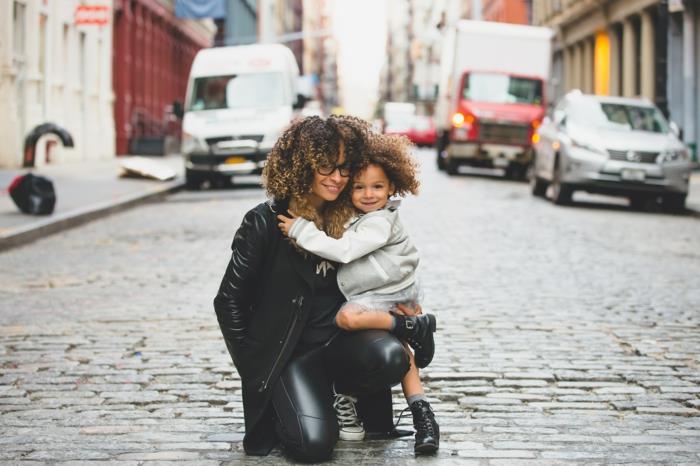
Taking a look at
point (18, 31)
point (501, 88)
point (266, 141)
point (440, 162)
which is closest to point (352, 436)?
point (266, 141)

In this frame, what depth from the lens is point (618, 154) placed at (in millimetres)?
17438

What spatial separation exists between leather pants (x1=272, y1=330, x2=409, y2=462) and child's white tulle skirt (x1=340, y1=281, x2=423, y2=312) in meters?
0.10

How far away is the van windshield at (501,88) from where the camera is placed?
2656cm

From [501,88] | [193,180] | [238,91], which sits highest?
[501,88]

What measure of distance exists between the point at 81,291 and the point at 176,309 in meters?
1.30

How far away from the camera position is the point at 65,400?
522cm

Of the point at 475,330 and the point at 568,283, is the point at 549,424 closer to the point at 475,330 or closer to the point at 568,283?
the point at 475,330

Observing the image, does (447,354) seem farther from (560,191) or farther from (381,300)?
(560,191)

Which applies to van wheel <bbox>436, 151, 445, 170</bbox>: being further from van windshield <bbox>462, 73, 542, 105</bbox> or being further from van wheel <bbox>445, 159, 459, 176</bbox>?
van windshield <bbox>462, 73, 542, 105</bbox>

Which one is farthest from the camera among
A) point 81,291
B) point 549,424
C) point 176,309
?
point 81,291

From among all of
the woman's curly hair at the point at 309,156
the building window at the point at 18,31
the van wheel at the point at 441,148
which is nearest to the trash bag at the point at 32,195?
the woman's curly hair at the point at 309,156

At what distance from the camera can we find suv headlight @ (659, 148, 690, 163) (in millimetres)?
17375

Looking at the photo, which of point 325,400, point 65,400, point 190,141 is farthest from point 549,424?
point 190,141

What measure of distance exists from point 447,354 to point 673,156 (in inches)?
477
